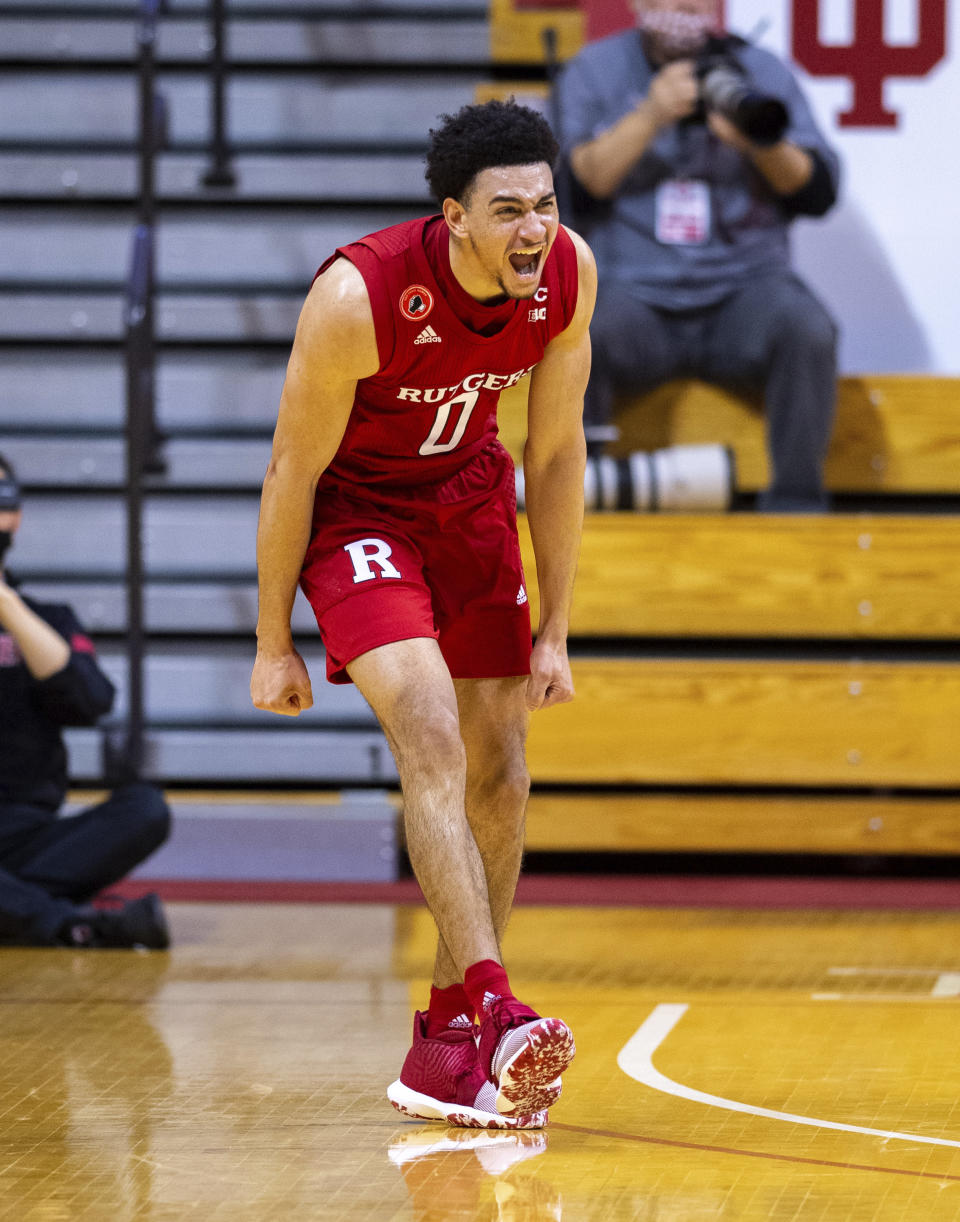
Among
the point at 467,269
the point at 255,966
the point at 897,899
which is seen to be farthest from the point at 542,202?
the point at 897,899

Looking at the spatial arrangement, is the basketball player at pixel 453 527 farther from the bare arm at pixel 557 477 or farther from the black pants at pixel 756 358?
the black pants at pixel 756 358

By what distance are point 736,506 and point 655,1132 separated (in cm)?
298

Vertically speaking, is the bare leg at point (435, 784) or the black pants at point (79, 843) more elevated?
the bare leg at point (435, 784)

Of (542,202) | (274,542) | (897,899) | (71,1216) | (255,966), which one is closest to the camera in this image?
(71,1216)

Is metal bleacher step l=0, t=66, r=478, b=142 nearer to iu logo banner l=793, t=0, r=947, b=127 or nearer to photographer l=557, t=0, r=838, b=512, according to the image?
photographer l=557, t=0, r=838, b=512

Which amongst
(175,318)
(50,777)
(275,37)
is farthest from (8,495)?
(275,37)

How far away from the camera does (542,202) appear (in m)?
2.24

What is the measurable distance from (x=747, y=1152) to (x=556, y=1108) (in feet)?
1.08

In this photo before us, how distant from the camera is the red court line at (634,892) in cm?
429

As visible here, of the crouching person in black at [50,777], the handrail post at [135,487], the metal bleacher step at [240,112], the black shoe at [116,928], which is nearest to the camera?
the black shoe at [116,928]

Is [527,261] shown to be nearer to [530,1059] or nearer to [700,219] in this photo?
[530,1059]

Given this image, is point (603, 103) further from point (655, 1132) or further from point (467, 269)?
point (655, 1132)

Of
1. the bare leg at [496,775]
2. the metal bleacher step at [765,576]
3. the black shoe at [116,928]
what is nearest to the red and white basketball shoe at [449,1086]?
the bare leg at [496,775]

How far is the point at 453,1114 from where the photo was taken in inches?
91.1
